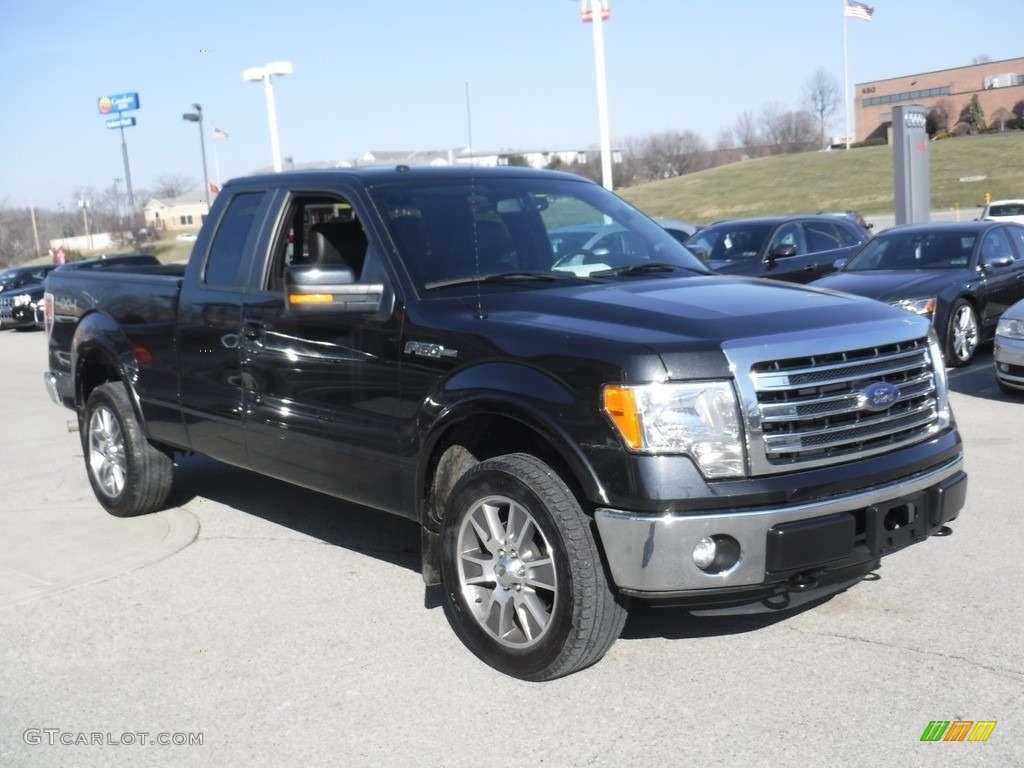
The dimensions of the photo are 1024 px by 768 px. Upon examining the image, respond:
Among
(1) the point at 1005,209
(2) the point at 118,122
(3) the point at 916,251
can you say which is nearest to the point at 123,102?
(2) the point at 118,122

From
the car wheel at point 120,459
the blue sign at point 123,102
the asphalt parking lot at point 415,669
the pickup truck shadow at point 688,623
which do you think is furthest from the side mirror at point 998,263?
the blue sign at point 123,102

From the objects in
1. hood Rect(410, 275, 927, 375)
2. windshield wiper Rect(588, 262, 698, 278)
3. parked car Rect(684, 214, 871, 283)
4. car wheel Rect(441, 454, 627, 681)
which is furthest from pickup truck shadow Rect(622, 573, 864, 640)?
parked car Rect(684, 214, 871, 283)

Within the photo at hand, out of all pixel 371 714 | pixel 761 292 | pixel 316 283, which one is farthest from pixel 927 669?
pixel 316 283

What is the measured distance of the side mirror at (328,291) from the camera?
15.6 ft

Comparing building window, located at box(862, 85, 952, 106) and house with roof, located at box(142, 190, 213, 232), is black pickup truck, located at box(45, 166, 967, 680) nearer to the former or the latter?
building window, located at box(862, 85, 952, 106)

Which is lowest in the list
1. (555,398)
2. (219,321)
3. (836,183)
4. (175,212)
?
(555,398)

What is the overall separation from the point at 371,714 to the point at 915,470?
2.24 meters

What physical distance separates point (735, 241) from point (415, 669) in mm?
12551

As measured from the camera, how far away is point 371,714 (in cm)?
408

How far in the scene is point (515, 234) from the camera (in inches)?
210

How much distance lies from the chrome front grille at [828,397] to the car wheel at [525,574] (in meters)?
0.72

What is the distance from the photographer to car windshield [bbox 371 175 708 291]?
504 centimetres

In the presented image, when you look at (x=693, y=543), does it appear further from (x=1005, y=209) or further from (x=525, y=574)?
(x=1005, y=209)

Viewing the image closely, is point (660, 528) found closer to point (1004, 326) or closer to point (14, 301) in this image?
point (1004, 326)
